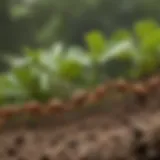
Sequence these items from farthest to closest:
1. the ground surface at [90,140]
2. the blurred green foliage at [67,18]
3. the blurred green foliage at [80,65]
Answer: the blurred green foliage at [67,18] < the blurred green foliage at [80,65] < the ground surface at [90,140]

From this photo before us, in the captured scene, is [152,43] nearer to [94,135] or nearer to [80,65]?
[80,65]

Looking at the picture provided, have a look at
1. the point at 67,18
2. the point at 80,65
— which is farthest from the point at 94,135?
the point at 67,18

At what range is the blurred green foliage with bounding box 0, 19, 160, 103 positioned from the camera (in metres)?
0.71

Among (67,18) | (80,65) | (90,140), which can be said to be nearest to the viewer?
(90,140)

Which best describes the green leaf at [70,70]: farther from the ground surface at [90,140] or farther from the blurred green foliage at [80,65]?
the ground surface at [90,140]

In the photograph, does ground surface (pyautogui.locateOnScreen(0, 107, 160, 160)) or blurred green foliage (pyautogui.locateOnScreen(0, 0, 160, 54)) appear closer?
ground surface (pyautogui.locateOnScreen(0, 107, 160, 160))

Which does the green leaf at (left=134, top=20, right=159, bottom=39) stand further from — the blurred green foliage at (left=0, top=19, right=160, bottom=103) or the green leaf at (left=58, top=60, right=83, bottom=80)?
the green leaf at (left=58, top=60, right=83, bottom=80)

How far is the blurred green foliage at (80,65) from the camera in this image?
71 centimetres

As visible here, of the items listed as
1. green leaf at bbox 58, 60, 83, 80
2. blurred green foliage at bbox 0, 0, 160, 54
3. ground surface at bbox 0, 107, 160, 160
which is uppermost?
blurred green foliage at bbox 0, 0, 160, 54

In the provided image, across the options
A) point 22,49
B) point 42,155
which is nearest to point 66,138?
point 42,155

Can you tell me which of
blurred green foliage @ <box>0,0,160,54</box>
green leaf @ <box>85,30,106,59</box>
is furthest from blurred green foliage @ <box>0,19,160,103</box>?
blurred green foliage @ <box>0,0,160,54</box>

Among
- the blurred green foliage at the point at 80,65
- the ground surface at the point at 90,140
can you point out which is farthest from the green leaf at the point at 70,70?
the ground surface at the point at 90,140

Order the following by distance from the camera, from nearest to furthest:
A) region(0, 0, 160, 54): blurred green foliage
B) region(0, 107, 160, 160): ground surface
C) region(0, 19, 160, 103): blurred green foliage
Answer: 1. region(0, 107, 160, 160): ground surface
2. region(0, 19, 160, 103): blurred green foliage
3. region(0, 0, 160, 54): blurred green foliage

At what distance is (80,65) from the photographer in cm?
74
